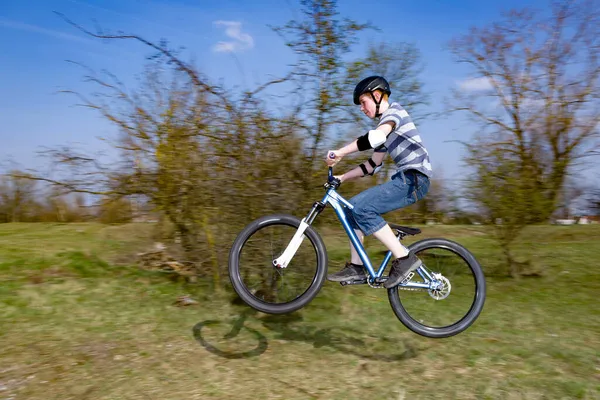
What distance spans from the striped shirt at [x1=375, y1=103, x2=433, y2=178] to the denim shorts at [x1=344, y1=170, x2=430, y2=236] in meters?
0.09

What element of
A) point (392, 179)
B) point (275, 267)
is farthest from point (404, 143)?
point (275, 267)

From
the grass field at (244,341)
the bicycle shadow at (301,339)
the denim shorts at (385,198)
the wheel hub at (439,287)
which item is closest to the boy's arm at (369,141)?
the denim shorts at (385,198)

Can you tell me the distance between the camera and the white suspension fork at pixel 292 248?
14.6 feet

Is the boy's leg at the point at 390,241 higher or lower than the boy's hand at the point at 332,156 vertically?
lower

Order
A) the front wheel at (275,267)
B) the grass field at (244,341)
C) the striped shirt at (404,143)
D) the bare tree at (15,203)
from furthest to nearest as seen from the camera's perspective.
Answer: the bare tree at (15,203)
the grass field at (244,341)
the front wheel at (275,267)
the striped shirt at (404,143)

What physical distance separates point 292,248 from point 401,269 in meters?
0.96

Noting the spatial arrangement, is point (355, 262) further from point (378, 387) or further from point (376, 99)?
point (376, 99)

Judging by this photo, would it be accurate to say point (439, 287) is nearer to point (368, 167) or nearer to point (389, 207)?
point (389, 207)

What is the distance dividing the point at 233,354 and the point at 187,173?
6.77 ft

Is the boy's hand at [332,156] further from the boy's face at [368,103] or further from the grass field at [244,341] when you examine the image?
the grass field at [244,341]

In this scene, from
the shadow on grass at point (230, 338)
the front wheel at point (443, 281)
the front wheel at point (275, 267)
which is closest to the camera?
the front wheel at point (275, 267)

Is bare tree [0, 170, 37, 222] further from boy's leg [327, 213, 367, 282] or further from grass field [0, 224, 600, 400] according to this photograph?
boy's leg [327, 213, 367, 282]

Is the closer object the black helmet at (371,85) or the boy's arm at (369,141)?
the boy's arm at (369,141)

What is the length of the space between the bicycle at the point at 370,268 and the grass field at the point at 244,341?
48 cm
